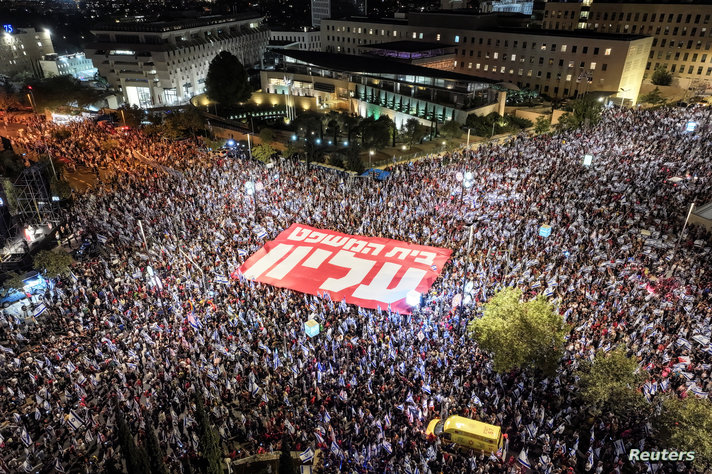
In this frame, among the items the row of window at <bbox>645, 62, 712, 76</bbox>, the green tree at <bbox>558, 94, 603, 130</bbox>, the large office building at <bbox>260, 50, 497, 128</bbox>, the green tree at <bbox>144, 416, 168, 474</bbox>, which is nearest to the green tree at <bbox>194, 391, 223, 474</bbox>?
the green tree at <bbox>144, 416, 168, 474</bbox>

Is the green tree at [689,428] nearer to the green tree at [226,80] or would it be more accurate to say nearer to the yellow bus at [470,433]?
the yellow bus at [470,433]

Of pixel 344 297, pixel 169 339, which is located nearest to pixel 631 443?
pixel 344 297

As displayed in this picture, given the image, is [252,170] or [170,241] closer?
[170,241]

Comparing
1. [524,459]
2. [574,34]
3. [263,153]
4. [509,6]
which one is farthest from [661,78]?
[509,6]

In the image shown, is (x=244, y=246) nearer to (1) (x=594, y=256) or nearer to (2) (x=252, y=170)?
(2) (x=252, y=170)

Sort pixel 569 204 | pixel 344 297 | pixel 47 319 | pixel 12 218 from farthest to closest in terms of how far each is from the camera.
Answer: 1. pixel 12 218
2. pixel 569 204
3. pixel 344 297
4. pixel 47 319

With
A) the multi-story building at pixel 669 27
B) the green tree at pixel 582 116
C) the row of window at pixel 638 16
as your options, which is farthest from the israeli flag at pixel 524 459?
the row of window at pixel 638 16
